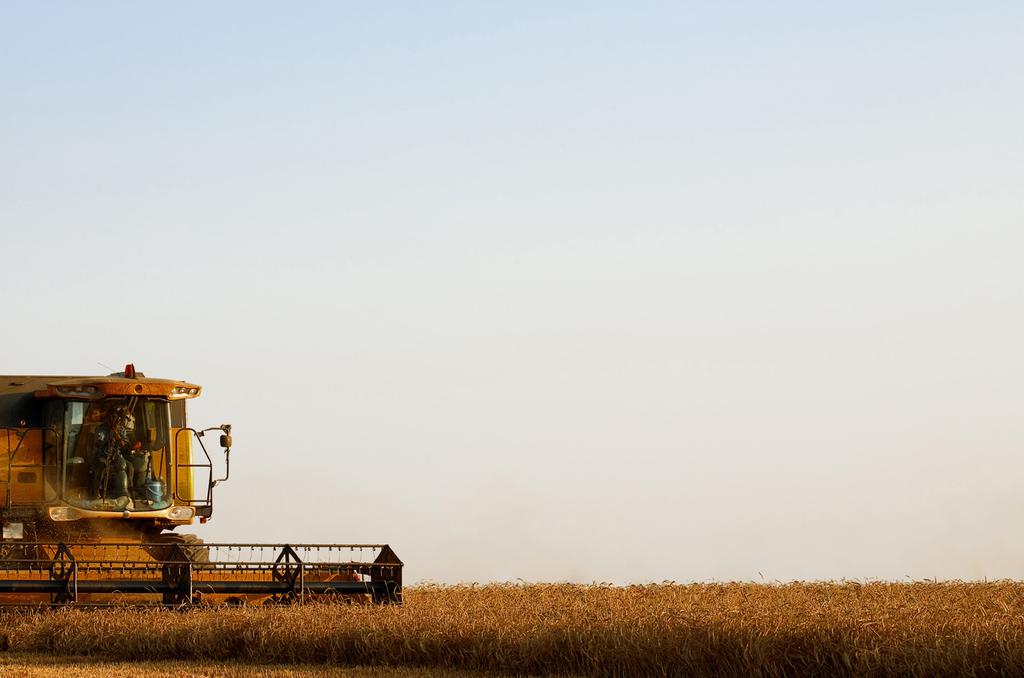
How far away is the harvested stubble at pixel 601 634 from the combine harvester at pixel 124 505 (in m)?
0.77

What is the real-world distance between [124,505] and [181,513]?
0.71m

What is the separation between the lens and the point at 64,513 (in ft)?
54.4

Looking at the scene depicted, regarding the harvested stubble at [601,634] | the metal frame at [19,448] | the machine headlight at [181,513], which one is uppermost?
the metal frame at [19,448]

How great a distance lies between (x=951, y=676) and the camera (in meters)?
9.88

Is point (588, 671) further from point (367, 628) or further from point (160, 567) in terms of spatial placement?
point (160, 567)

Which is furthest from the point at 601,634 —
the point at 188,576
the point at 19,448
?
the point at 19,448

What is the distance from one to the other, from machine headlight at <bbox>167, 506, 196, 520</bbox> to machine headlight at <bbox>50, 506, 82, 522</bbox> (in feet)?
3.55

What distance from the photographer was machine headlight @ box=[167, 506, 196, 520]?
56.2 feet

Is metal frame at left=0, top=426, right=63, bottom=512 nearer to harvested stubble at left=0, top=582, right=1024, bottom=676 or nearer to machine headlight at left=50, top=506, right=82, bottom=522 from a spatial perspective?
machine headlight at left=50, top=506, right=82, bottom=522

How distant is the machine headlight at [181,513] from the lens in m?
17.1

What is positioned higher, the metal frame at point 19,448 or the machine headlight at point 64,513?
the metal frame at point 19,448

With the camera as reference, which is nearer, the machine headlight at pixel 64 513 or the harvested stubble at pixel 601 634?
the harvested stubble at pixel 601 634

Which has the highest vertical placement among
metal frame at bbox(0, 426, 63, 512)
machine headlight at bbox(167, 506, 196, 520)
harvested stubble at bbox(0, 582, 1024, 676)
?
metal frame at bbox(0, 426, 63, 512)

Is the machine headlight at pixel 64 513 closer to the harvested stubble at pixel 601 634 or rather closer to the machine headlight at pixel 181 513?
the machine headlight at pixel 181 513
